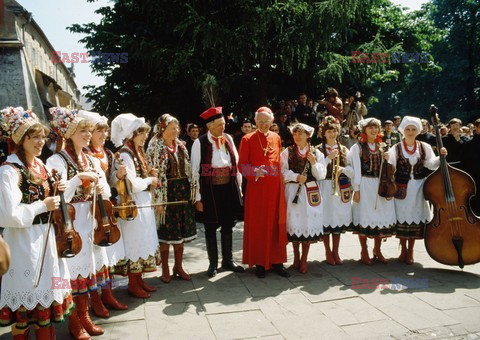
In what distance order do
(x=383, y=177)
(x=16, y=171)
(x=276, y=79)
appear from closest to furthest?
(x=16, y=171)
(x=383, y=177)
(x=276, y=79)

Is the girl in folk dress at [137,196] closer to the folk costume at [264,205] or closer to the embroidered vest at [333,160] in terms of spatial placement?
the folk costume at [264,205]

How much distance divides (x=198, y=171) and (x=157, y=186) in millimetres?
625

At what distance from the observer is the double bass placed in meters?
4.91

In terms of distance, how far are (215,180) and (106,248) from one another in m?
1.75

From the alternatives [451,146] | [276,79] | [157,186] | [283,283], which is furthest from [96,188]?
[276,79]

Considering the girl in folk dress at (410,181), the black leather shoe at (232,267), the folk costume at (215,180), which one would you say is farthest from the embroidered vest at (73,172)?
the girl in folk dress at (410,181)

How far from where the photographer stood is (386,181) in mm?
5230

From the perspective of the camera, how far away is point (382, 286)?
4738mm

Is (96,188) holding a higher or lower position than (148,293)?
higher

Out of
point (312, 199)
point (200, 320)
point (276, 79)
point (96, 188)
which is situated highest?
point (276, 79)

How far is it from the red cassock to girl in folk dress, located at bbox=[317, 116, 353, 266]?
74 centimetres

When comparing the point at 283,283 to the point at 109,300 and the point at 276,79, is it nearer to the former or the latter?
the point at 109,300

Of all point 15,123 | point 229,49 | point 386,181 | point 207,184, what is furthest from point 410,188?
point 229,49

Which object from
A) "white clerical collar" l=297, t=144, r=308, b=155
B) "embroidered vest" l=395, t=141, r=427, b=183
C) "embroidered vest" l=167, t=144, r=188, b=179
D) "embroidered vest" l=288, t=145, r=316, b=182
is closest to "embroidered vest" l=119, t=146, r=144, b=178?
"embroidered vest" l=167, t=144, r=188, b=179
